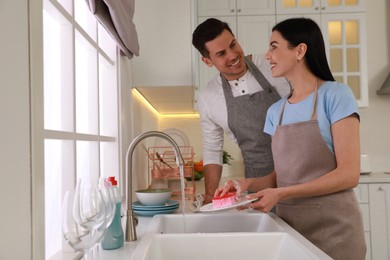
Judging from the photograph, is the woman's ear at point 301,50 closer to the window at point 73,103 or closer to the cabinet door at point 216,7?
the window at point 73,103

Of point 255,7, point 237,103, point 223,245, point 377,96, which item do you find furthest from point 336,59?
point 223,245

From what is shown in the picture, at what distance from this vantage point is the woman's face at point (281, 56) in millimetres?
1510

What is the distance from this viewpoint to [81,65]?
1698 millimetres

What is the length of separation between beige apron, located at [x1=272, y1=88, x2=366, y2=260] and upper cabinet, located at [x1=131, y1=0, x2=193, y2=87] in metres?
0.81

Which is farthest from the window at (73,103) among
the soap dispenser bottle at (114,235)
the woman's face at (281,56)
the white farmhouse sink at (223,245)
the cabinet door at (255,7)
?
the cabinet door at (255,7)

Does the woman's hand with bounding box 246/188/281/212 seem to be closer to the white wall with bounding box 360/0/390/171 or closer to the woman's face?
the woman's face

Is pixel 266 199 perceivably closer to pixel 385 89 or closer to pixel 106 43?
pixel 106 43

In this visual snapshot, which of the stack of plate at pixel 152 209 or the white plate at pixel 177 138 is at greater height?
the white plate at pixel 177 138

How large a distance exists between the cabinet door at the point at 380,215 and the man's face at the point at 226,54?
65.6 inches

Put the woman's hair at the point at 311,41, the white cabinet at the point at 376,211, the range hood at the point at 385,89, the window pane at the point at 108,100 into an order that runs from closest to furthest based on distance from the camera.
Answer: the woman's hair at the point at 311,41
the window pane at the point at 108,100
the white cabinet at the point at 376,211
the range hood at the point at 385,89

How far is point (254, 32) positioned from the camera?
3160 mm

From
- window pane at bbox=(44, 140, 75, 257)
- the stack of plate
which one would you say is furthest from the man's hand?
window pane at bbox=(44, 140, 75, 257)
